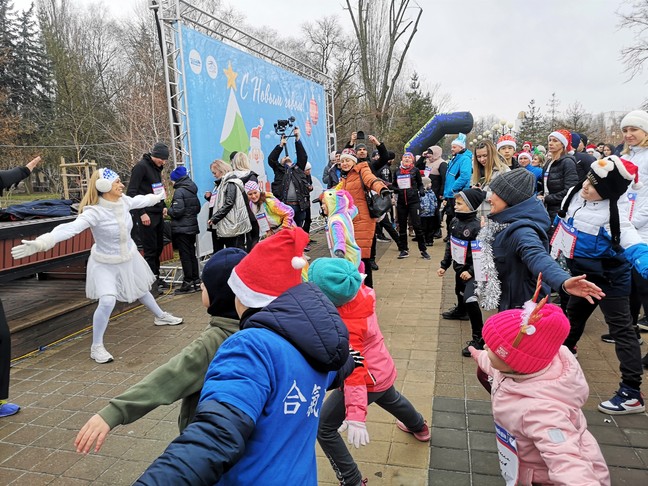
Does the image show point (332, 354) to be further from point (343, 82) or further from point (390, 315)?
point (343, 82)

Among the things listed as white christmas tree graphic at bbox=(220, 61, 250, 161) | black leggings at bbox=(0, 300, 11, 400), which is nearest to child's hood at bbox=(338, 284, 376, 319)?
black leggings at bbox=(0, 300, 11, 400)

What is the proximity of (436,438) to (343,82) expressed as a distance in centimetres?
3008

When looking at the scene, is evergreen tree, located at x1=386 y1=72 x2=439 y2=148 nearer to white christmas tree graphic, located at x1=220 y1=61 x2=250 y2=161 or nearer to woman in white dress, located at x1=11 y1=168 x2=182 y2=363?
white christmas tree graphic, located at x1=220 y1=61 x2=250 y2=161

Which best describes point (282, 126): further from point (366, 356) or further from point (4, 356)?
point (366, 356)

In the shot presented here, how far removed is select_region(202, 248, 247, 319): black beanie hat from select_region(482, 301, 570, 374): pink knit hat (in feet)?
3.75

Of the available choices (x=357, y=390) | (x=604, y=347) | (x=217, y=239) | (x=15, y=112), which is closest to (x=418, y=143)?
(x=217, y=239)

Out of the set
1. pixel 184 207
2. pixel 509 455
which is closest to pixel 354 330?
pixel 509 455

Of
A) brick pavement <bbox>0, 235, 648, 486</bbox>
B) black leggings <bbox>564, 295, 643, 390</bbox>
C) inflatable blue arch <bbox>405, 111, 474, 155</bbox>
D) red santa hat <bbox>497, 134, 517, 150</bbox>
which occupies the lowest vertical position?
brick pavement <bbox>0, 235, 648, 486</bbox>

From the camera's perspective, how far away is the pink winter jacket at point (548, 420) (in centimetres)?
168

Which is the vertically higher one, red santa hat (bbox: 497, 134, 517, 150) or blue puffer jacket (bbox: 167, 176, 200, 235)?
red santa hat (bbox: 497, 134, 517, 150)

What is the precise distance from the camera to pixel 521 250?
9.44 ft

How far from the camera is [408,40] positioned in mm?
28172

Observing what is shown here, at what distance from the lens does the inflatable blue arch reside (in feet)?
57.3

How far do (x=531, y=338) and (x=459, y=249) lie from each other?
2740 millimetres
